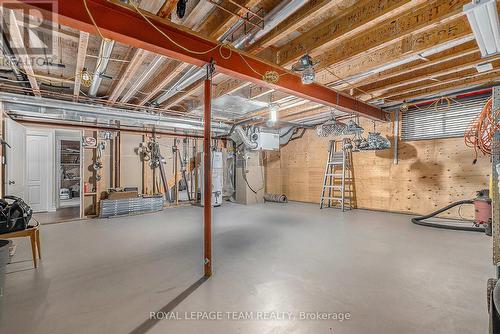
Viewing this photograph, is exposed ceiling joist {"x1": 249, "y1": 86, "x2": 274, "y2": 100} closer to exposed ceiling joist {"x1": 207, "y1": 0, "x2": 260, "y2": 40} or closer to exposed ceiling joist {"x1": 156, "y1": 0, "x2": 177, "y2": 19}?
exposed ceiling joist {"x1": 207, "y1": 0, "x2": 260, "y2": 40}

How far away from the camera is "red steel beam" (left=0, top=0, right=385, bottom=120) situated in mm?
1694

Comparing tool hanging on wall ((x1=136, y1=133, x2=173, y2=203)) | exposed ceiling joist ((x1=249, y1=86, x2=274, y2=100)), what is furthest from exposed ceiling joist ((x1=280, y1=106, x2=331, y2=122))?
tool hanging on wall ((x1=136, y1=133, x2=173, y2=203))

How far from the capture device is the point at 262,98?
4.33m

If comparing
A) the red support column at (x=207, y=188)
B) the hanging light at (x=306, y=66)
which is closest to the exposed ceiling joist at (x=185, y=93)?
the red support column at (x=207, y=188)

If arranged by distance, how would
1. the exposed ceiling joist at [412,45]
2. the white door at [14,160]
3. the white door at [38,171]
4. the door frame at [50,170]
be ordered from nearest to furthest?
A: the exposed ceiling joist at [412,45] → the white door at [14,160] → the white door at [38,171] → the door frame at [50,170]

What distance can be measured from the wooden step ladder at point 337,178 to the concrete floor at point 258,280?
6.91 feet

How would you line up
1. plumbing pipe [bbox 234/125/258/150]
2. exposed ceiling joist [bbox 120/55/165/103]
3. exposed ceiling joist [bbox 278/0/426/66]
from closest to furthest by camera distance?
exposed ceiling joist [bbox 278/0/426/66] → exposed ceiling joist [bbox 120/55/165/103] → plumbing pipe [bbox 234/125/258/150]

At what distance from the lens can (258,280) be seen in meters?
2.11

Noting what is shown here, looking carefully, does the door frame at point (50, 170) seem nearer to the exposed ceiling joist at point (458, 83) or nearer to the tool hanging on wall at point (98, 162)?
the tool hanging on wall at point (98, 162)

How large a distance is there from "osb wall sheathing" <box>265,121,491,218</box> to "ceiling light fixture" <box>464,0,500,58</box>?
2.80m

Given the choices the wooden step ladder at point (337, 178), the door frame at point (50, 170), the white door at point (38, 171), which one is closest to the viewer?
the white door at point (38, 171)

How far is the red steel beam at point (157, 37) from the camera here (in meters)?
1.69

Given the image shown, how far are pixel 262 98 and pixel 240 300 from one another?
11.5 ft

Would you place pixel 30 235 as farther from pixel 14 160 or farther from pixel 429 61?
pixel 429 61
